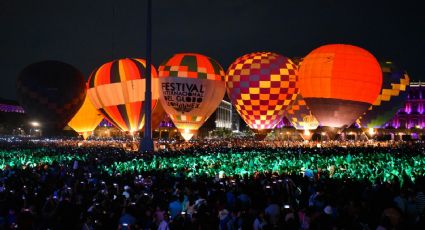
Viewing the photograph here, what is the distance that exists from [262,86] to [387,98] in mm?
16233

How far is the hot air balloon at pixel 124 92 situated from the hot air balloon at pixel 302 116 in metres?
13.4

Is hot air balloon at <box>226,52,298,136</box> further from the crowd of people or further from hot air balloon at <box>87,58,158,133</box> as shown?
the crowd of people

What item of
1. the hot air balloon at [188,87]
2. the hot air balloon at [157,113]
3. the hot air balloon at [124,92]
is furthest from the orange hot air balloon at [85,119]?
the hot air balloon at [188,87]

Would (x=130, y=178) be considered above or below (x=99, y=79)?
below

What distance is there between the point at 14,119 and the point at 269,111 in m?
108

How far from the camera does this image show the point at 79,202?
10164mm

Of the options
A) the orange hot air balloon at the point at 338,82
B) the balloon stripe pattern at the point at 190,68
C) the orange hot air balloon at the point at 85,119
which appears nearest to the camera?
the orange hot air balloon at the point at 338,82

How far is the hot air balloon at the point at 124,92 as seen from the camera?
36312mm

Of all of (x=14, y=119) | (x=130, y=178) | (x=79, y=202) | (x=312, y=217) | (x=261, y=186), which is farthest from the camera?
(x=14, y=119)

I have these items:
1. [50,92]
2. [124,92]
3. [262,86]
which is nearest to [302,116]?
[262,86]

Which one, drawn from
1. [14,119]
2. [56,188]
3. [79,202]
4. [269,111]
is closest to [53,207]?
[79,202]

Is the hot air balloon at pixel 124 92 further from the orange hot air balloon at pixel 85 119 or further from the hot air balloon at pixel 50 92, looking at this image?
the orange hot air balloon at pixel 85 119

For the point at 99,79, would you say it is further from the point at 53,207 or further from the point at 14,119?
the point at 14,119

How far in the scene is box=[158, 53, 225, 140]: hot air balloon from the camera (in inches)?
1368
